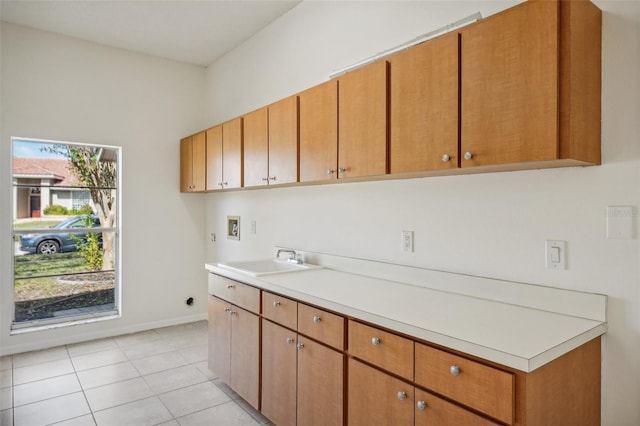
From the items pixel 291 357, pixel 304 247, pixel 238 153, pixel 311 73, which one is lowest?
pixel 291 357

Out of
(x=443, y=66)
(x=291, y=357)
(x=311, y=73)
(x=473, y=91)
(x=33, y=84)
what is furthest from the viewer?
(x=33, y=84)

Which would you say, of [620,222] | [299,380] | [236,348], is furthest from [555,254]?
[236,348]

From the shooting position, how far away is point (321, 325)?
6.34 feet

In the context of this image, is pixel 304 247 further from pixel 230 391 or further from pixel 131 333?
pixel 131 333

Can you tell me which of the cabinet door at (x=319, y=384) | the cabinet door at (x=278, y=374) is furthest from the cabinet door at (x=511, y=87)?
the cabinet door at (x=278, y=374)

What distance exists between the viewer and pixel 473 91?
1635mm

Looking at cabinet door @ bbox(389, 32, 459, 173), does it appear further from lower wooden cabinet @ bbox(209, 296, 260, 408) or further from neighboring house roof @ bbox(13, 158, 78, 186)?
neighboring house roof @ bbox(13, 158, 78, 186)

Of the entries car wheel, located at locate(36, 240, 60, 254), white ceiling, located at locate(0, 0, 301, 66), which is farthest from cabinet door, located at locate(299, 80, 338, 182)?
car wheel, located at locate(36, 240, 60, 254)

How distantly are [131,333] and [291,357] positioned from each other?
2835 millimetres

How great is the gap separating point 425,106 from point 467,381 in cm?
119

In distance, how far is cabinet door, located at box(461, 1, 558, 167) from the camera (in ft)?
4.66

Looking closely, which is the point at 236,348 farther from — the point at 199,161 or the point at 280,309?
Answer: the point at 199,161

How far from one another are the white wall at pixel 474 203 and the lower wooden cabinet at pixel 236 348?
2.56 feet

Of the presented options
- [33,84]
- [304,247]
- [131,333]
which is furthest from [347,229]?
[33,84]
